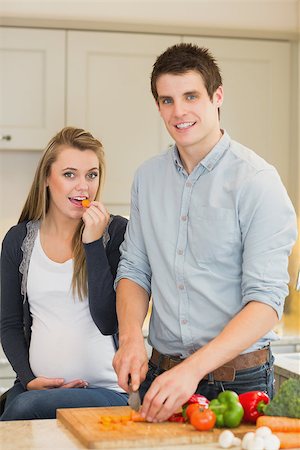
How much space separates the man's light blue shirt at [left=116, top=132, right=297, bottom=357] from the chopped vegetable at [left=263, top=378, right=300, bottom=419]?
0.77 ft

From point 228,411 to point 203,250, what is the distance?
475 millimetres

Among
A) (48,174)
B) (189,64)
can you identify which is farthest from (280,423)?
(48,174)

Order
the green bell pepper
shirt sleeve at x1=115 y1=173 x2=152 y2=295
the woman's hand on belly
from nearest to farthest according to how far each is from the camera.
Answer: the green bell pepper
shirt sleeve at x1=115 y1=173 x2=152 y2=295
the woman's hand on belly

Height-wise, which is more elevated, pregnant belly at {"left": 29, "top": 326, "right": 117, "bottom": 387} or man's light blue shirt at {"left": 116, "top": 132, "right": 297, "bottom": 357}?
man's light blue shirt at {"left": 116, "top": 132, "right": 297, "bottom": 357}

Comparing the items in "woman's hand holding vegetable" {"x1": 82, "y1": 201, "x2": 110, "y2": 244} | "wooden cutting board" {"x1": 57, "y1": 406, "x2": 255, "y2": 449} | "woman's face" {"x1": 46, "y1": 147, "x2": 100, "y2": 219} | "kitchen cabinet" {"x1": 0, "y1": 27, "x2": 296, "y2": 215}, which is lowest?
"wooden cutting board" {"x1": 57, "y1": 406, "x2": 255, "y2": 449}

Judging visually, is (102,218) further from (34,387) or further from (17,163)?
(17,163)

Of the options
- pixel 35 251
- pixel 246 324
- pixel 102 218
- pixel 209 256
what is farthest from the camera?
pixel 35 251

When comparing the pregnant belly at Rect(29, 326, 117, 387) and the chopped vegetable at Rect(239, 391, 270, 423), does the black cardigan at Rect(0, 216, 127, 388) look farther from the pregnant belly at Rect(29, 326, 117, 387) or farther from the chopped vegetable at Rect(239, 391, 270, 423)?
the chopped vegetable at Rect(239, 391, 270, 423)

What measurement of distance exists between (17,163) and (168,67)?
230 cm

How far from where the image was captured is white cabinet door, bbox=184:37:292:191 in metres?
4.30

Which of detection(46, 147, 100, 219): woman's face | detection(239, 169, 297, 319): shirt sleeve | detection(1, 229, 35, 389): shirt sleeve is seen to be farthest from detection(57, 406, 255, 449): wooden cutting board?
detection(46, 147, 100, 219): woman's face

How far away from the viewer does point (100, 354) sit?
2.62 meters

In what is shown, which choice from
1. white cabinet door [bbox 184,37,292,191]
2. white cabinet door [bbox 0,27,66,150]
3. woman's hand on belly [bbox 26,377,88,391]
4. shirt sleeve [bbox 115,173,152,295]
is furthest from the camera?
white cabinet door [bbox 184,37,292,191]

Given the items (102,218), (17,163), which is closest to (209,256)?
(102,218)
